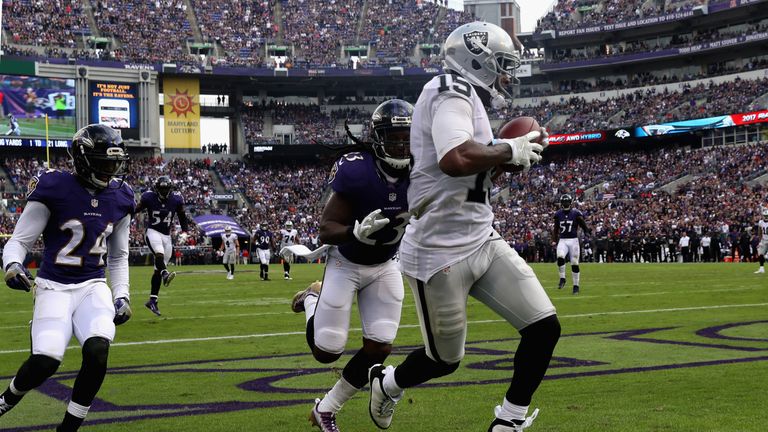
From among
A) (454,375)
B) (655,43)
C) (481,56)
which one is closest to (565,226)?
(454,375)

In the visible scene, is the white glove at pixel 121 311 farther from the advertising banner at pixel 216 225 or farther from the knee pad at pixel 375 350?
the advertising banner at pixel 216 225

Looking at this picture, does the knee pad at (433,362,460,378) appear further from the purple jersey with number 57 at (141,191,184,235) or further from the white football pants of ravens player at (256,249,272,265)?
the white football pants of ravens player at (256,249,272,265)

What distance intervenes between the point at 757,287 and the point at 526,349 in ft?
47.3

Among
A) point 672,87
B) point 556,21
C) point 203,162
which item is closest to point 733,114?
point 672,87

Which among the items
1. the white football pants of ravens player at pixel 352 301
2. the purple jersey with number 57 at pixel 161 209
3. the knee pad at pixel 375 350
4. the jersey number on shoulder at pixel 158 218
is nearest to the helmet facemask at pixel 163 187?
the purple jersey with number 57 at pixel 161 209

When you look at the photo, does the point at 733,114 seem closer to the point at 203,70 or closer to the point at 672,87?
the point at 672,87

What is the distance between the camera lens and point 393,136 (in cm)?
596

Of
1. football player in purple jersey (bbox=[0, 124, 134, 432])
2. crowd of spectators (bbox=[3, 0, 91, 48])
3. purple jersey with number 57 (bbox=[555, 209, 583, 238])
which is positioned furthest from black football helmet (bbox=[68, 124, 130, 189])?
crowd of spectators (bbox=[3, 0, 91, 48])

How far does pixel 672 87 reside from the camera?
2239 inches

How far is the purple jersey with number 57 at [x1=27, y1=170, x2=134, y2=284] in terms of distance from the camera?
18.3 feet

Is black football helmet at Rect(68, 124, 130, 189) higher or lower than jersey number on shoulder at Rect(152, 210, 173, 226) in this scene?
higher

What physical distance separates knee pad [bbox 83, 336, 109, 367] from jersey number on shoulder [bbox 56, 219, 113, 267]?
21.5 inches

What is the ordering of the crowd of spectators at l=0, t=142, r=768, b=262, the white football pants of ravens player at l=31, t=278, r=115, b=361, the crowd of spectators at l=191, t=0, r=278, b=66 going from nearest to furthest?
the white football pants of ravens player at l=31, t=278, r=115, b=361 < the crowd of spectators at l=0, t=142, r=768, b=262 < the crowd of spectators at l=191, t=0, r=278, b=66

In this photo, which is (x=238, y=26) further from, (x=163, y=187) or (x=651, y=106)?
(x=163, y=187)
